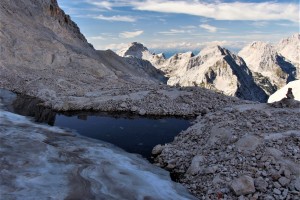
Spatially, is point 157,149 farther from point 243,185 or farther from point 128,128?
point 243,185

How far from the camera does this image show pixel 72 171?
2009cm

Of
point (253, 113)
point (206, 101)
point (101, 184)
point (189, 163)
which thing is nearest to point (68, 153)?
point (101, 184)

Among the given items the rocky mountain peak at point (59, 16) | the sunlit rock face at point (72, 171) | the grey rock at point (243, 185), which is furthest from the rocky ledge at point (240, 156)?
the rocky mountain peak at point (59, 16)

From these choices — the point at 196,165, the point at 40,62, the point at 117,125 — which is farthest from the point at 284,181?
the point at 40,62

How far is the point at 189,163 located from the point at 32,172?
1007 centimetres

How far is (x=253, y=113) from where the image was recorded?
28.3 metres

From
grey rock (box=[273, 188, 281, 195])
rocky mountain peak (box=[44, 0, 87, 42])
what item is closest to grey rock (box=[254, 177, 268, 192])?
grey rock (box=[273, 188, 281, 195])

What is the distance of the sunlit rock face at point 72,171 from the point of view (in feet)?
57.5

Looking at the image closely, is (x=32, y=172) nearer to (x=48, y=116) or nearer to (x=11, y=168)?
(x=11, y=168)

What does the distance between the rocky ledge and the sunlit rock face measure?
5.43 feet

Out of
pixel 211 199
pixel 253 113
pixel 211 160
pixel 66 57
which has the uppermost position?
pixel 66 57

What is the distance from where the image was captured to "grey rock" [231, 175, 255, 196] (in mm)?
17828

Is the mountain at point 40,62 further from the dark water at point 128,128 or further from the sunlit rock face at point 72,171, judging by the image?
the sunlit rock face at point 72,171

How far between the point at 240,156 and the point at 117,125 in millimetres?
15153
